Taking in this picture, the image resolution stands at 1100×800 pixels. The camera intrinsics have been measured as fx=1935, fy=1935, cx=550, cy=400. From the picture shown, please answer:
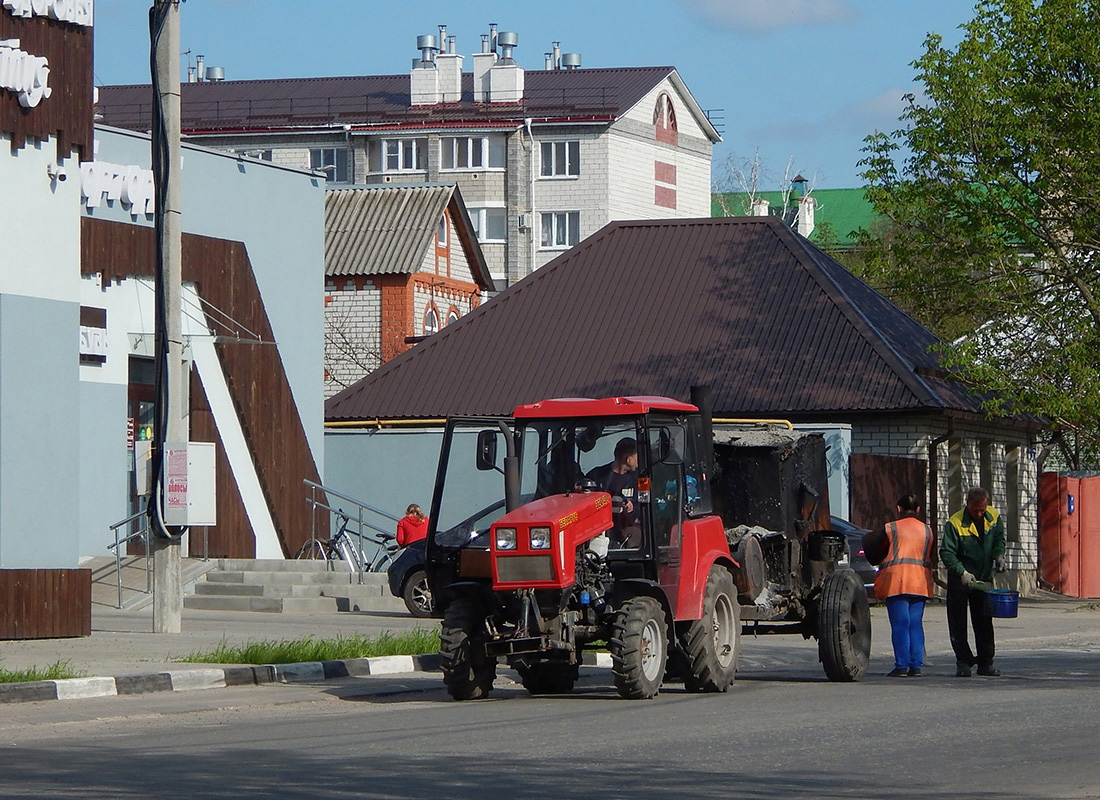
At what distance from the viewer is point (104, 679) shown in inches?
575

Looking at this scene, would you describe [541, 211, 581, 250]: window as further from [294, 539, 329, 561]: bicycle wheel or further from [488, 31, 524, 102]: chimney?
[294, 539, 329, 561]: bicycle wheel

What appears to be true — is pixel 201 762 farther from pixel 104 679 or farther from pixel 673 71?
pixel 673 71

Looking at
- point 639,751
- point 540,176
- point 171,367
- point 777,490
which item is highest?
point 540,176

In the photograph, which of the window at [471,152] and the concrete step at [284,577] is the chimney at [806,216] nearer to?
the window at [471,152]

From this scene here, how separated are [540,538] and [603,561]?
2.53ft

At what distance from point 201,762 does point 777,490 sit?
285 inches

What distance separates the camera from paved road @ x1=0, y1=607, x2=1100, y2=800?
9.45 m

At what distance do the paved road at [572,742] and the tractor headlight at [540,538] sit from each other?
45.7 inches

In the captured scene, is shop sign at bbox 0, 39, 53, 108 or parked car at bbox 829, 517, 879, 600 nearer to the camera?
shop sign at bbox 0, 39, 53, 108

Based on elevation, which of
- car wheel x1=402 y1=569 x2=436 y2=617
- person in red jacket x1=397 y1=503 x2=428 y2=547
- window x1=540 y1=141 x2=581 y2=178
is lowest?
car wheel x1=402 y1=569 x2=436 y2=617

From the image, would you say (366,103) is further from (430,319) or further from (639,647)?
(639,647)

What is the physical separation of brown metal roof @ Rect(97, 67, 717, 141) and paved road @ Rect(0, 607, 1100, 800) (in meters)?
66.1

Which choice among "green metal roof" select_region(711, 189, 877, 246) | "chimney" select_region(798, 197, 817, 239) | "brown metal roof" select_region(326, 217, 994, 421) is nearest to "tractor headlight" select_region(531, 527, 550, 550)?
"brown metal roof" select_region(326, 217, 994, 421)

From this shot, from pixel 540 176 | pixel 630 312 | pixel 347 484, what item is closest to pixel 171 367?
pixel 347 484
